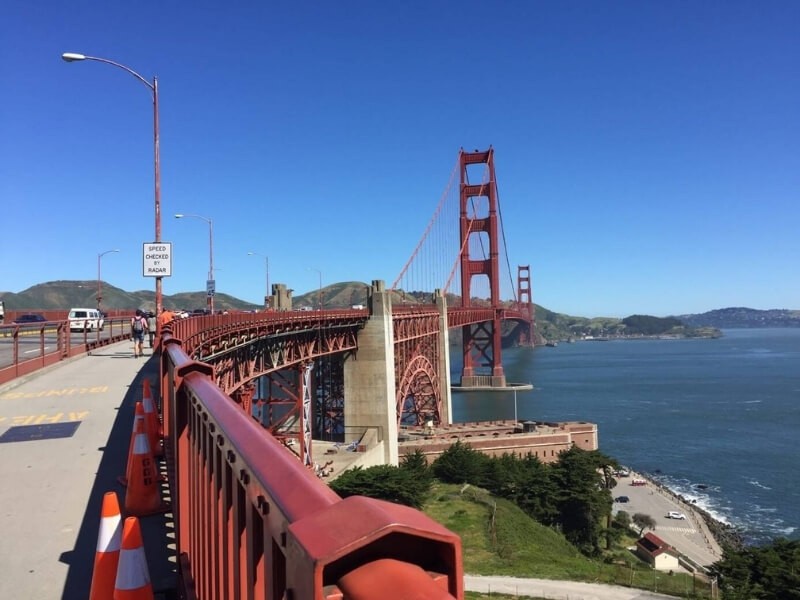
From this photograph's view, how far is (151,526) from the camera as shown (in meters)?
4.64

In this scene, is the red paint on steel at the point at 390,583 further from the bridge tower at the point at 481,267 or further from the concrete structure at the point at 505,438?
the bridge tower at the point at 481,267

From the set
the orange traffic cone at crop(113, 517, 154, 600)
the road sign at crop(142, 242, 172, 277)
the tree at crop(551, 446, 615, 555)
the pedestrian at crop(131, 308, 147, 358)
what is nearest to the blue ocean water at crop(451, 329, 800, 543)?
the tree at crop(551, 446, 615, 555)

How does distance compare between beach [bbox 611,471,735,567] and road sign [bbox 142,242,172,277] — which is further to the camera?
beach [bbox 611,471,735,567]

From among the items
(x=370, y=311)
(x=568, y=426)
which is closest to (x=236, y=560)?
(x=370, y=311)

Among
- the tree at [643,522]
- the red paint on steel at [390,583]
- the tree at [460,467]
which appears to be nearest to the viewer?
A: the red paint on steel at [390,583]

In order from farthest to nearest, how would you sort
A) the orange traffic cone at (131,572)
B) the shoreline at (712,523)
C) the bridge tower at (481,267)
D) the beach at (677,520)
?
the bridge tower at (481,267) < the beach at (677,520) < the shoreline at (712,523) < the orange traffic cone at (131,572)

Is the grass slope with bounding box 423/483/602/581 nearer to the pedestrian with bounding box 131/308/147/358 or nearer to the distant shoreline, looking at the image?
the distant shoreline

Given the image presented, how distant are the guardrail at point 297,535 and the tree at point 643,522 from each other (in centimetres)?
3893

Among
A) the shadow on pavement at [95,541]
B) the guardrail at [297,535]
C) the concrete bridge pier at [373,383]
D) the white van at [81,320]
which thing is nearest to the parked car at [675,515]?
the concrete bridge pier at [373,383]

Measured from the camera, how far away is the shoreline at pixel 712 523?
32.7 meters

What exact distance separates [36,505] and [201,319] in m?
8.23

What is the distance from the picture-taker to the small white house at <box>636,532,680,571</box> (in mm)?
30016

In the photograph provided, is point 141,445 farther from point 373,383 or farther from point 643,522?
point 643,522

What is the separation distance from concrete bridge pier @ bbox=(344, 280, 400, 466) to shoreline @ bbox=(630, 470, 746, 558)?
723 inches
